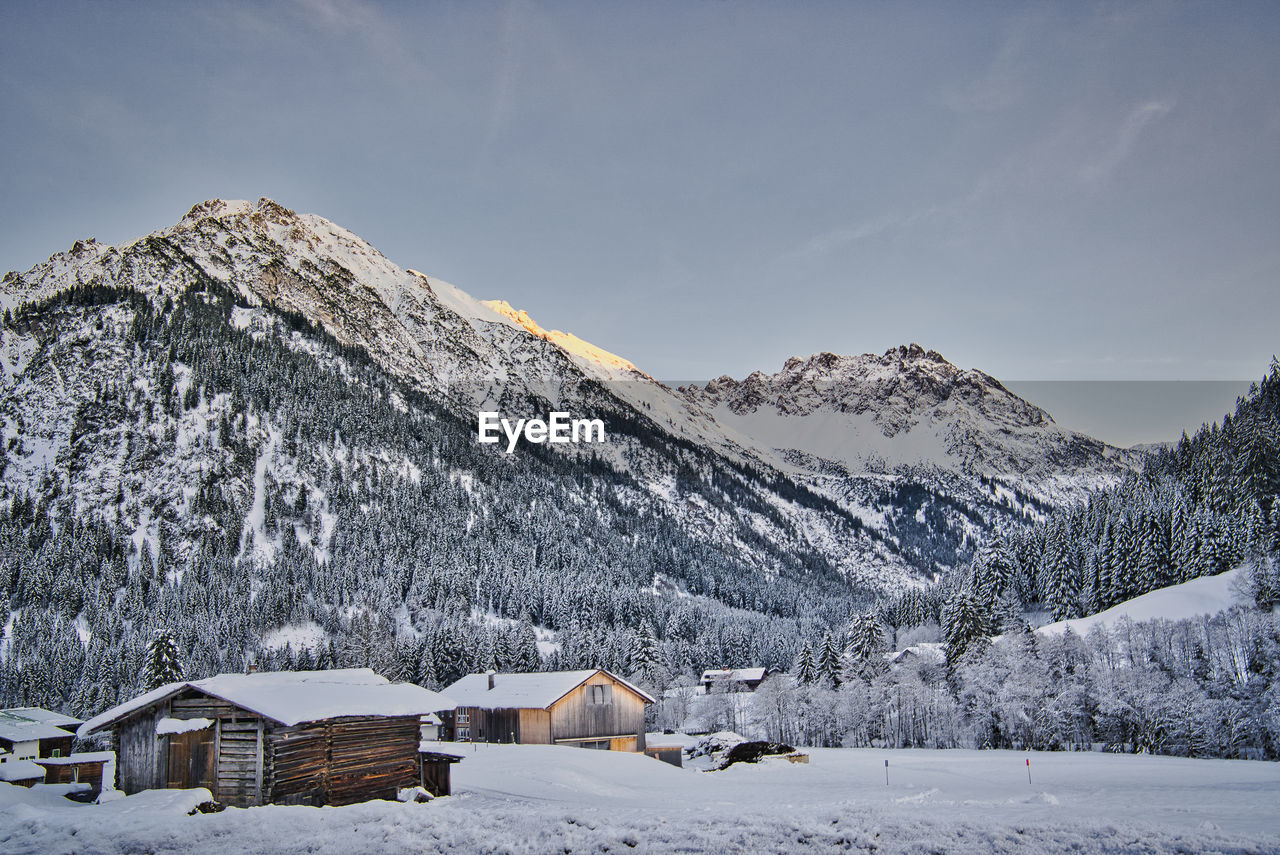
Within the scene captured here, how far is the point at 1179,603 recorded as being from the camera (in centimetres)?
7119

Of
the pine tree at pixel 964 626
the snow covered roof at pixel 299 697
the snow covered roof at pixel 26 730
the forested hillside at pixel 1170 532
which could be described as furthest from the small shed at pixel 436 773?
the forested hillside at pixel 1170 532

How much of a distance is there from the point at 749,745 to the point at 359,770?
3133 cm

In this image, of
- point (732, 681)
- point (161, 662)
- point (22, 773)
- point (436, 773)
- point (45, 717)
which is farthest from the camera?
point (732, 681)

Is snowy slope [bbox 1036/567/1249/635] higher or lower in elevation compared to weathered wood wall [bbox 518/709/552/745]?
higher

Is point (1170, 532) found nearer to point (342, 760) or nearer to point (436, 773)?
point (436, 773)

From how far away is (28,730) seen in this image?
53312 millimetres

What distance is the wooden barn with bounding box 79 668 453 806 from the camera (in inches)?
1042

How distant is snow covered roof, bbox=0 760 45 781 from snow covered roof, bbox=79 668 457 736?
19358 millimetres

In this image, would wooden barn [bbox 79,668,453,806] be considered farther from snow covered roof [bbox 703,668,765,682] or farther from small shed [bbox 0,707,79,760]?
snow covered roof [bbox 703,668,765,682]

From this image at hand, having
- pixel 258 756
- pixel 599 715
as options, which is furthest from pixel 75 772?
pixel 599 715

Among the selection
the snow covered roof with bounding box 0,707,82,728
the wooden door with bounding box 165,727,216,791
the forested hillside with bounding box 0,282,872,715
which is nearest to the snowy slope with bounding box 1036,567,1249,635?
the forested hillside with bounding box 0,282,872,715

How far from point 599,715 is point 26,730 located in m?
39.7

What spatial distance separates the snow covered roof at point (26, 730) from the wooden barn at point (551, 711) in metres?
26.8

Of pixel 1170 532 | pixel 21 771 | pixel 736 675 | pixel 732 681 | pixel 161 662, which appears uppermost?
pixel 1170 532
